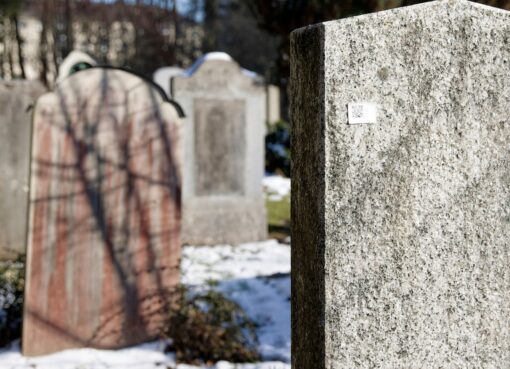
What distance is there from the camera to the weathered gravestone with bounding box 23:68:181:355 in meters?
3.28

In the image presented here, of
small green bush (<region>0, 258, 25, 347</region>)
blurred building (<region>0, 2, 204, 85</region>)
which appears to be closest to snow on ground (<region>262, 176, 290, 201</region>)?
small green bush (<region>0, 258, 25, 347</region>)

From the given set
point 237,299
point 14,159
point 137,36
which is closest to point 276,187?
point 14,159

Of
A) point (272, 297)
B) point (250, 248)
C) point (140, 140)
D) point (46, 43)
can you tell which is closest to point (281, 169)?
point (250, 248)

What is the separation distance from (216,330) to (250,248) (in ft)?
10.9

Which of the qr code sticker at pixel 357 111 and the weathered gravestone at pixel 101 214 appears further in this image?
the weathered gravestone at pixel 101 214

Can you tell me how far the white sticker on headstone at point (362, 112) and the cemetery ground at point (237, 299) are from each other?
170 centimetres

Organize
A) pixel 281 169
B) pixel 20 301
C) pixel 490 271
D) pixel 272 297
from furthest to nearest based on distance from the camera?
pixel 281 169 → pixel 272 297 → pixel 20 301 → pixel 490 271

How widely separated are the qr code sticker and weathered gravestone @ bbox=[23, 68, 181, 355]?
74.3 inches

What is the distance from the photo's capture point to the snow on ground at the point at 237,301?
3207 mm

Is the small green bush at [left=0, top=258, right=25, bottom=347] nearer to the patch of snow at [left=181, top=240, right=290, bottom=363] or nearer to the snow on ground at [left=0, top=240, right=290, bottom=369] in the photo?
the snow on ground at [left=0, top=240, right=290, bottom=369]

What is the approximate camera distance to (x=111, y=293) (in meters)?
3.38

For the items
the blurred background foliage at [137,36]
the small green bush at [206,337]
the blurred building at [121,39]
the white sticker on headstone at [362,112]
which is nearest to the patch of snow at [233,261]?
the small green bush at [206,337]

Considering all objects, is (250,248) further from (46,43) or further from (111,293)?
(46,43)

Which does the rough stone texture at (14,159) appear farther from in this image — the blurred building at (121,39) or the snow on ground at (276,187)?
the blurred building at (121,39)
